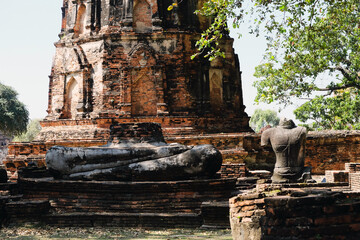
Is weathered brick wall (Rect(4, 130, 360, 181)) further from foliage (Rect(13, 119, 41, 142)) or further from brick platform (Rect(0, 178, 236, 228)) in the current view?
foliage (Rect(13, 119, 41, 142))

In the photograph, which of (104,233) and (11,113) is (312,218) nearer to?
(104,233)

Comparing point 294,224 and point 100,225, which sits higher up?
point 294,224

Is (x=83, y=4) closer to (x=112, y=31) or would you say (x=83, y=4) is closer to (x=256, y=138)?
(x=112, y=31)

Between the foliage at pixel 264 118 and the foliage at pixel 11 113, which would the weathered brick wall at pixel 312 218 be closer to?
the foliage at pixel 11 113

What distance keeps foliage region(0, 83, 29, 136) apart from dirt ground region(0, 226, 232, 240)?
22.1 metres

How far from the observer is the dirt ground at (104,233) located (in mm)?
5047

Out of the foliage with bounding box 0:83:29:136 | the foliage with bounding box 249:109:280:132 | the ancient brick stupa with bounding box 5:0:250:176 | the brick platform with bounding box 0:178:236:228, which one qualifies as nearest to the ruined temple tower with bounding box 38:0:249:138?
the ancient brick stupa with bounding box 5:0:250:176

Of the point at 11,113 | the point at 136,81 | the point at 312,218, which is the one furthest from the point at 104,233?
the point at 11,113

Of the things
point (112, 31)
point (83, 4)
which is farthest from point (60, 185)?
point (83, 4)

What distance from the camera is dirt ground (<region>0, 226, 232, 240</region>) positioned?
5.05 m

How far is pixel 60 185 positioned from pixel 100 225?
3.98 feet

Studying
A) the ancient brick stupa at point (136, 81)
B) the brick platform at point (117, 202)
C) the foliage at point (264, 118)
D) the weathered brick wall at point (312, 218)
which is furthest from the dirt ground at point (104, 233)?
the foliage at point (264, 118)

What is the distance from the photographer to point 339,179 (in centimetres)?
938

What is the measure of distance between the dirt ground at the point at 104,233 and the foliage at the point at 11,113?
72.6 feet
